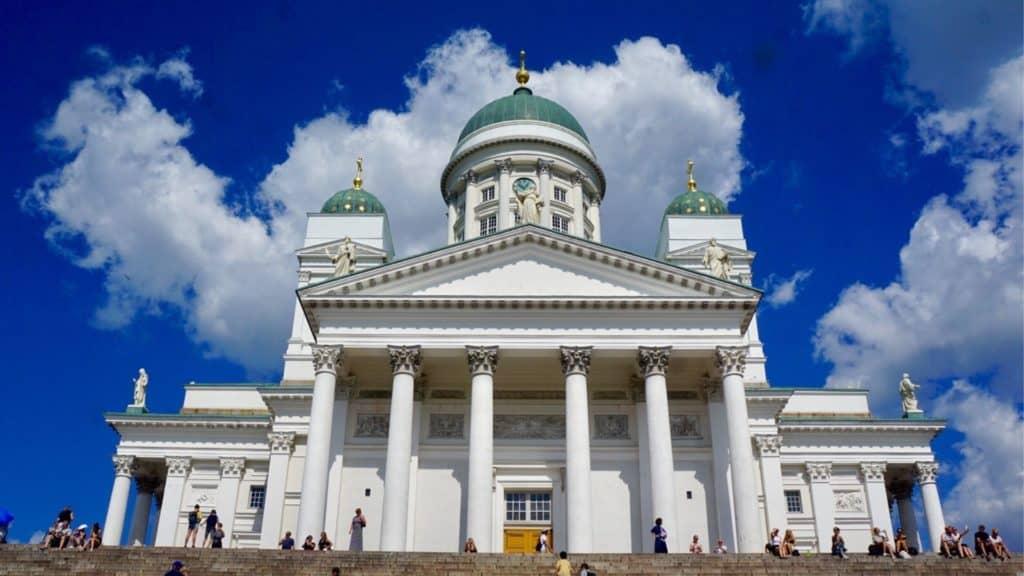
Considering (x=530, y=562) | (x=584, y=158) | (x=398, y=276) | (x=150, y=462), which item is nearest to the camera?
(x=530, y=562)

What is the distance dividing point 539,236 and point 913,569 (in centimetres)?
1463

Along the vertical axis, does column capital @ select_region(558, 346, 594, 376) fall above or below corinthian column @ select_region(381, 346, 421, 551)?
above

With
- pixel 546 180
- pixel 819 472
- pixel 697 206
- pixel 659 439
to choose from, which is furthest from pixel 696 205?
pixel 659 439

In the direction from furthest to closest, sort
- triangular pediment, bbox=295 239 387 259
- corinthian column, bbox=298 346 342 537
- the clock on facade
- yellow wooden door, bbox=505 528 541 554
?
the clock on facade < triangular pediment, bbox=295 239 387 259 < yellow wooden door, bbox=505 528 541 554 < corinthian column, bbox=298 346 342 537

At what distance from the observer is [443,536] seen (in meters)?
28.0

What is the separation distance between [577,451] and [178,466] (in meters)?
20.2

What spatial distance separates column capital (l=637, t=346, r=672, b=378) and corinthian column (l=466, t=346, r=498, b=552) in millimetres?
4532

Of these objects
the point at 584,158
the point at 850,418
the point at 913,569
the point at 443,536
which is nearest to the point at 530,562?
the point at 913,569

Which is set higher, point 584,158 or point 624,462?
point 584,158

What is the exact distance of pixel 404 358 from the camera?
27.3 metres

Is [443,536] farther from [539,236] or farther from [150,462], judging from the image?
[150,462]

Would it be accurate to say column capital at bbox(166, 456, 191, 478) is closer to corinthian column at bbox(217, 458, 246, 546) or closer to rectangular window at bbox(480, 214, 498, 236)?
corinthian column at bbox(217, 458, 246, 546)

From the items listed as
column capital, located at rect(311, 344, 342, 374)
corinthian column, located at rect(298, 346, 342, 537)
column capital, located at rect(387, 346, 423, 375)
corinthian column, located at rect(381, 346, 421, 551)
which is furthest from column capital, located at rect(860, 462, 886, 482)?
column capital, located at rect(311, 344, 342, 374)

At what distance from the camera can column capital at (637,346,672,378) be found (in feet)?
89.2
